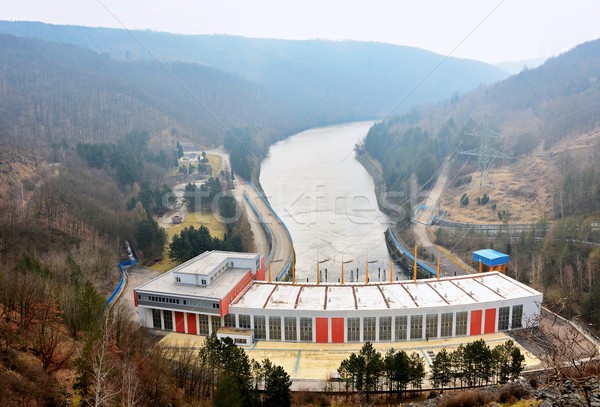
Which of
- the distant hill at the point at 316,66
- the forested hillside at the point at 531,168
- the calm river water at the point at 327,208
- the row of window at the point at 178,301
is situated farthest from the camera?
the distant hill at the point at 316,66

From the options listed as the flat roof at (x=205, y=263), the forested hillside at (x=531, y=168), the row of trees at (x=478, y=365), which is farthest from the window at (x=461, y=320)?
the flat roof at (x=205, y=263)

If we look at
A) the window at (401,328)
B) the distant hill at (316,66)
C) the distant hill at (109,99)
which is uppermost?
the distant hill at (316,66)

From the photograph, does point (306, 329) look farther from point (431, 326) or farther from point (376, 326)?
point (431, 326)

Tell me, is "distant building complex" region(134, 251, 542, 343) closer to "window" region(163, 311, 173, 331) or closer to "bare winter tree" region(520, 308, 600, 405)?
"window" region(163, 311, 173, 331)

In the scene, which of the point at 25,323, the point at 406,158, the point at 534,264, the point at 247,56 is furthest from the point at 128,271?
the point at 247,56

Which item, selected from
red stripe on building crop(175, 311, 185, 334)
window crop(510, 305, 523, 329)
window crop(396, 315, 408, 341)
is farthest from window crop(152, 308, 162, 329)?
window crop(510, 305, 523, 329)

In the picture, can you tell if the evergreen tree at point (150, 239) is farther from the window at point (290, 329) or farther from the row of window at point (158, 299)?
the window at point (290, 329)

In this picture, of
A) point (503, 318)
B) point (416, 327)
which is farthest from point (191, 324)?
point (503, 318)
